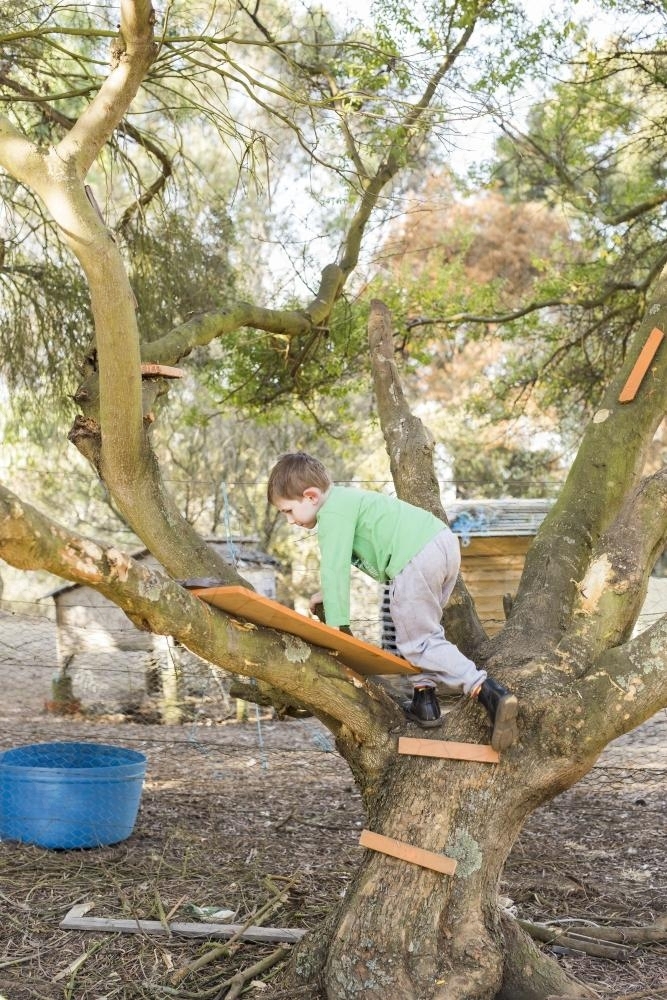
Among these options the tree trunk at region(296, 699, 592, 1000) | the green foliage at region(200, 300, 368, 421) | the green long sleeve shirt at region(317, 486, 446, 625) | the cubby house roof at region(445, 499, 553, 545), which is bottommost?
the tree trunk at region(296, 699, 592, 1000)

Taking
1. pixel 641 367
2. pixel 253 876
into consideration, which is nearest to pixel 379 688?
pixel 253 876

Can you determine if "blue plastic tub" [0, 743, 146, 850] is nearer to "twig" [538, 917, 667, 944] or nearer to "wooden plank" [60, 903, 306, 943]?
"wooden plank" [60, 903, 306, 943]

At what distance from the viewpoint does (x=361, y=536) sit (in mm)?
3275

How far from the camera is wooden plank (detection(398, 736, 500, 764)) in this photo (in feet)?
9.86

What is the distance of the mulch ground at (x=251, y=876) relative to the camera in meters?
3.17

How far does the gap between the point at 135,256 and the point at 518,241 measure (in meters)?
14.2

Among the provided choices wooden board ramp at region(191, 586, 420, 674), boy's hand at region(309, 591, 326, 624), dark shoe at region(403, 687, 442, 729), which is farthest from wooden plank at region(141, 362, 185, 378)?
dark shoe at region(403, 687, 442, 729)

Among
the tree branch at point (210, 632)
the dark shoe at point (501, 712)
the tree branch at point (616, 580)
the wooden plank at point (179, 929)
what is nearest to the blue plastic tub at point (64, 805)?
the wooden plank at point (179, 929)

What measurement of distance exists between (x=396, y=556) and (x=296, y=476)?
43cm

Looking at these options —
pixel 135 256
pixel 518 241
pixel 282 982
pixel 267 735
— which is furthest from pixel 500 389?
pixel 518 241

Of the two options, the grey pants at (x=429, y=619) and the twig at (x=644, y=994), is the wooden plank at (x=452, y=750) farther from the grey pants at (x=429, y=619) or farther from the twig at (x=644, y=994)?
the twig at (x=644, y=994)

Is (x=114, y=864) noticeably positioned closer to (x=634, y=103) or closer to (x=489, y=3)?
(x=489, y=3)

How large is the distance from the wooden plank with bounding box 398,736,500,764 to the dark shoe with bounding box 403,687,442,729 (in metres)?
0.11

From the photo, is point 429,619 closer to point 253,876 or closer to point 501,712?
point 501,712
